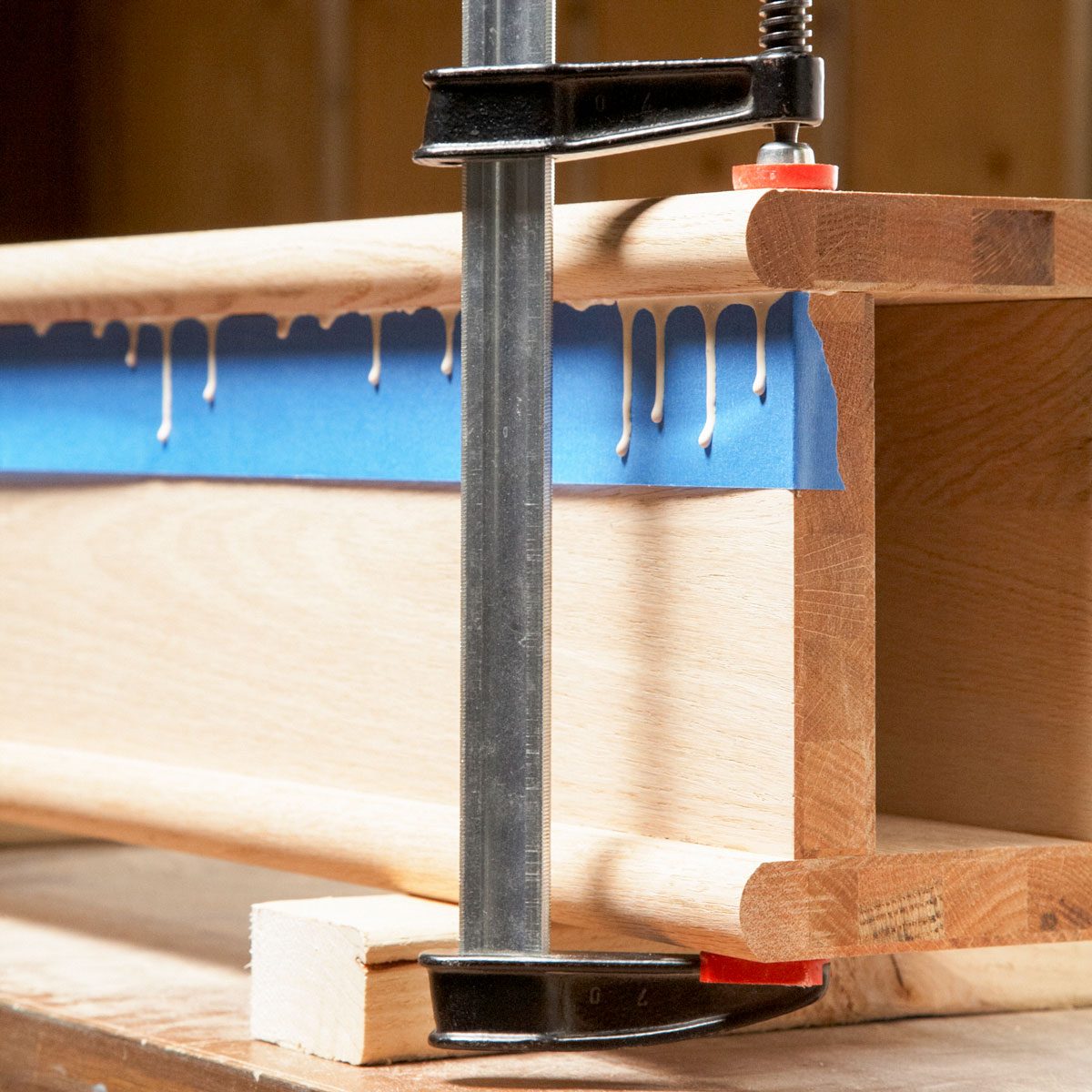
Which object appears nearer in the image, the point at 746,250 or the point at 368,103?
the point at 746,250

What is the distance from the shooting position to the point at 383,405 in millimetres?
1269

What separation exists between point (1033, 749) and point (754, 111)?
400mm

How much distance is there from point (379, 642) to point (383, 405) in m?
0.14

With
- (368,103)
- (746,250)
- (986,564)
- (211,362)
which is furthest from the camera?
(368,103)

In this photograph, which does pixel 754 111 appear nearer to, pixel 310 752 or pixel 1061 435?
pixel 1061 435

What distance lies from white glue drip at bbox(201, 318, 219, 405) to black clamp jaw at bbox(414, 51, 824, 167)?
0.32 meters

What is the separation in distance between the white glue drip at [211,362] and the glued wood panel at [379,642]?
0.19ft

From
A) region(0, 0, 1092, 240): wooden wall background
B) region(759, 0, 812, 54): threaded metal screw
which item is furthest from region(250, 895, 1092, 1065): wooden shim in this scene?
region(0, 0, 1092, 240): wooden wall background

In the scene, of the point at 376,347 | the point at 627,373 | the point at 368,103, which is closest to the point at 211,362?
the point at 376,347

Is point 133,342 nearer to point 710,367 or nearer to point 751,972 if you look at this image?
point 710,367

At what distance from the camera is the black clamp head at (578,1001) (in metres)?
1.05

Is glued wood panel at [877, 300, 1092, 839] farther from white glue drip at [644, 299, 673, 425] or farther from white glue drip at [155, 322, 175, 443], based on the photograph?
white glue drip at [155, 322, 175, 443]

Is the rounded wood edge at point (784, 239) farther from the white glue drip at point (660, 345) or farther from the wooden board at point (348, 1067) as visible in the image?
the wooden board at point (348, 1067)

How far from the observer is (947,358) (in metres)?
1.22
